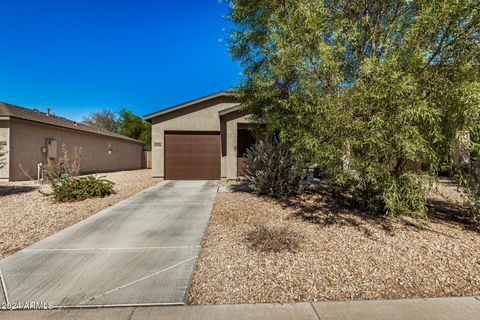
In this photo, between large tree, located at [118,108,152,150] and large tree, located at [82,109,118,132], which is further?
large tree, located at [82,109,118,132]

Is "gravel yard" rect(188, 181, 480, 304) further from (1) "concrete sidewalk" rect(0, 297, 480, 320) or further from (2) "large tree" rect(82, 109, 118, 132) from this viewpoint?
(2) "large tree" rect(82, 109, 118, 132)

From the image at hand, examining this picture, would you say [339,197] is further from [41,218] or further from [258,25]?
[41,218]

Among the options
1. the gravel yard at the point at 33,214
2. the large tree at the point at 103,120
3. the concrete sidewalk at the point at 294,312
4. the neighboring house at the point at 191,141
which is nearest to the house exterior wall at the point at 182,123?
the neighboring house at the point at 191,141

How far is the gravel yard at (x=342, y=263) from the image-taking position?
2.80 m

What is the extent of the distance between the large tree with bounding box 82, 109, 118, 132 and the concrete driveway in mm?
40917

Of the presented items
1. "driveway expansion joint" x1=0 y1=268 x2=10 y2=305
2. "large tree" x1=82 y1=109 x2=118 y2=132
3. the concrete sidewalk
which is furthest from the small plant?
"large tree" x1=82 y1=109 x2=118 y2=132

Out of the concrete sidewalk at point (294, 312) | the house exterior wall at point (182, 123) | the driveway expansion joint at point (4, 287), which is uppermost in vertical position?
the house exterior wall at point (182, 123)

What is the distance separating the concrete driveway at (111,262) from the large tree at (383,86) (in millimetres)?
2748

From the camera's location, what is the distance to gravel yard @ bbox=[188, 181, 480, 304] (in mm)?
2803

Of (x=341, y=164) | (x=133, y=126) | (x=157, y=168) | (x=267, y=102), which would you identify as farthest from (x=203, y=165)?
(x=133, y=126)

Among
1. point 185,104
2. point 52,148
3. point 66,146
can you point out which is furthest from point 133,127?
point 185,104

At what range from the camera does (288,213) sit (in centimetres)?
581

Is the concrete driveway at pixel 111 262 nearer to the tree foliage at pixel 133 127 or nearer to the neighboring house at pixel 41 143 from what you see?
the neighboring house at pixel 41 143

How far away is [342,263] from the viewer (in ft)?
11.1
